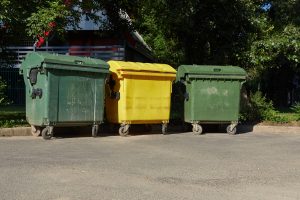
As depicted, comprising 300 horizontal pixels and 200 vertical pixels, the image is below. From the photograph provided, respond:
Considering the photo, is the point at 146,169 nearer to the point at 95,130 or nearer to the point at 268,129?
the point at 95,130

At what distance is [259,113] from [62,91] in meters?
6.65

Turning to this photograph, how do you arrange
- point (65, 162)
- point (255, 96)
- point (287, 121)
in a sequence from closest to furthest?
1. point (65, 162)
2. point (287, 121)
3. point (255, 96)

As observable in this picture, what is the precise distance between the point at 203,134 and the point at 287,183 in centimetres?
596

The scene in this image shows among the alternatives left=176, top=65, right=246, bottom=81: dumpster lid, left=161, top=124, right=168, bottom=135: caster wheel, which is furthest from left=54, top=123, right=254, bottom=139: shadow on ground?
left=176, top=65, right=246, bottom=81: dumpster lid

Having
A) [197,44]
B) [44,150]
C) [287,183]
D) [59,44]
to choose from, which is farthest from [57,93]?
[59,44]

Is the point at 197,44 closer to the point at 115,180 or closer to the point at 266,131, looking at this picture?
the point at 266,131

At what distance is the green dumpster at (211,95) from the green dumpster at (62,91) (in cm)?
234

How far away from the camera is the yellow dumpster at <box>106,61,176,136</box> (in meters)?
11.5

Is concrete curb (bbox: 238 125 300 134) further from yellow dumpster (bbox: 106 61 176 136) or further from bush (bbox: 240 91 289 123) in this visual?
yellow dumpster (bbox: 106 61 176 136)

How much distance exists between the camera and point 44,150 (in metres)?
8.89

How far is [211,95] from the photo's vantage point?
1256 cm

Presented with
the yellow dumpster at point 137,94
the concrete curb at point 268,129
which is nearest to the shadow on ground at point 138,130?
the concrete curb at point 268,129

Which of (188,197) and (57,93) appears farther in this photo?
→ (57,93)

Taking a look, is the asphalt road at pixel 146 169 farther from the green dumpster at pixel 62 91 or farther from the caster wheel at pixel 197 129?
the caster wheel at pixel 197 129
